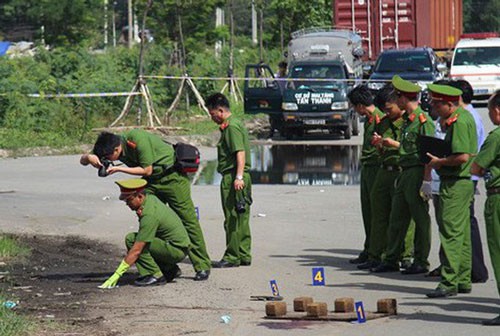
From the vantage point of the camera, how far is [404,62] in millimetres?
33938

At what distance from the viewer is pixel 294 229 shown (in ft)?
50.4

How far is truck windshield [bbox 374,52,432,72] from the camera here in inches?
1319

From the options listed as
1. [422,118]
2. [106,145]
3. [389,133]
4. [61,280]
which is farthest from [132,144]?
Result: [422,118]

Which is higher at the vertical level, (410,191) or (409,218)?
(410,191)

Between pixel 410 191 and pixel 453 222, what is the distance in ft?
4.21

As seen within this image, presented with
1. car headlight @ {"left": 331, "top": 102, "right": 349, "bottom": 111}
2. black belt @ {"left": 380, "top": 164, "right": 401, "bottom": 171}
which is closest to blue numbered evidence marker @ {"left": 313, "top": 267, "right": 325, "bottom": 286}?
black belt @ {"left": 380, "top": 164, "right": 401, "bottom": 171}

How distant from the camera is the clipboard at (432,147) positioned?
10.3 meters

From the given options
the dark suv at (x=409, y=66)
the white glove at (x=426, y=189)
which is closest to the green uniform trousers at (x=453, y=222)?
the white glove at (x=426, y=189)

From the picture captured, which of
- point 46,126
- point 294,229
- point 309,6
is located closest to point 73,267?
point 294,229

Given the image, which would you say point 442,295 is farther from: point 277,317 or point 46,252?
point 46,252

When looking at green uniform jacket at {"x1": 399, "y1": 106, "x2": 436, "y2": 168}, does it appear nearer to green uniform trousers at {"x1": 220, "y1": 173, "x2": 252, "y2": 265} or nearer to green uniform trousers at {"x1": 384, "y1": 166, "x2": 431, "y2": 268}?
green uniform trousers at {"x1": 384, "y1": 166, "x2": 431, "y2": 268}

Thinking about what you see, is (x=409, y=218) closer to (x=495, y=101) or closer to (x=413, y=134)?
(x=413, y=134)

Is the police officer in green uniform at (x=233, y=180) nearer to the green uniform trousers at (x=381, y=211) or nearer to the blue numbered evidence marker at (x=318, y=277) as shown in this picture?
the green uniform trousers at (x=381, y=211)

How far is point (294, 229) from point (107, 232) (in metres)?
2.40
